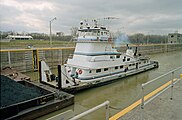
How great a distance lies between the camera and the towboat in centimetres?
863

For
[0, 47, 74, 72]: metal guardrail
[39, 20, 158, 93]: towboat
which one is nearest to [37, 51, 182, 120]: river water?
[39, 20, 158, 93]: towboat

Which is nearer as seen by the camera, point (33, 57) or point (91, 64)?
point (91, 64)

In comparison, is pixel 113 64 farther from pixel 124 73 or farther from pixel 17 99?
pixel 17 99

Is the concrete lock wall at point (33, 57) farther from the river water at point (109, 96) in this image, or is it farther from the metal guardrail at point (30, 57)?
the river water at point (109, 96)

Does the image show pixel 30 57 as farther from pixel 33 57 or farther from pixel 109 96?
pixel 109 96

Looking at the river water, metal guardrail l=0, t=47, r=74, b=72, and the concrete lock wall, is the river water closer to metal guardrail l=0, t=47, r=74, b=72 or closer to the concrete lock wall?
the concrete lock wall

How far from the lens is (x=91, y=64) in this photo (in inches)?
377

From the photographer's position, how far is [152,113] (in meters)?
3.47

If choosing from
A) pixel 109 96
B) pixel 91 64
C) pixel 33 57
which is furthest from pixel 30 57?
pixel 109 96

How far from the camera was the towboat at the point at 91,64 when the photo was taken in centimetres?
863

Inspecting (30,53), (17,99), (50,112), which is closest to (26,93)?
(17,99)

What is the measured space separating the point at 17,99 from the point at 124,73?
865cm

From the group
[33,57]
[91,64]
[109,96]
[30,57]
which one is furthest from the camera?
[33,57]

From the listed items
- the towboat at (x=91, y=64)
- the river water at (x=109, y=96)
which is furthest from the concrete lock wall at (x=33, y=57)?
the river water at (x=109, y=96)
